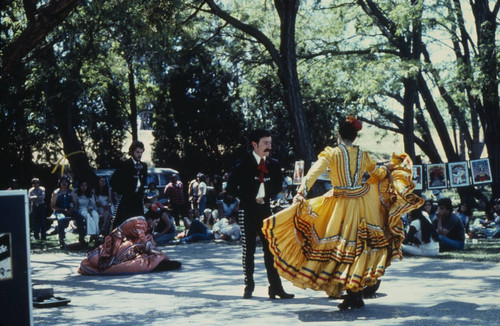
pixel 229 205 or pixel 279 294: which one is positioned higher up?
pixel 229 205

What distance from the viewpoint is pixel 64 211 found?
1530 cm

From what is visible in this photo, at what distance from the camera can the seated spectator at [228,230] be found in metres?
14.5

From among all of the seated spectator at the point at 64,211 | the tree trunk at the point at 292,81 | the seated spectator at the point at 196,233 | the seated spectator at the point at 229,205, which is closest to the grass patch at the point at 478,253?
the tree trunk at the point at 292,81

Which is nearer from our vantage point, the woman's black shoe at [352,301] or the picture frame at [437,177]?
the woman's black shoe at [352,301]

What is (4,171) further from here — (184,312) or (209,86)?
(184,312)

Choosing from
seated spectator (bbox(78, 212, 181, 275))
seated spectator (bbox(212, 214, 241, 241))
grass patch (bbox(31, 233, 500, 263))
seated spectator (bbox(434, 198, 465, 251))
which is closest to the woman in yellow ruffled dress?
seated spectator (bbox(78, 212, 181, 275))

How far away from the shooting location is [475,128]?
28250 millimetres

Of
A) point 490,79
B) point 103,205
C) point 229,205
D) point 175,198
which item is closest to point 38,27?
point 103,205

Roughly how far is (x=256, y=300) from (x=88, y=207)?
8.96 m

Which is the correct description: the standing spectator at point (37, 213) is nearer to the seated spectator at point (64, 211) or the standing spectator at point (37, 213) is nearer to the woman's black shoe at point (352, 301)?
the seated spectator at point (64, 211)

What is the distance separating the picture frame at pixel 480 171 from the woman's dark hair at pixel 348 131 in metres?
10.1

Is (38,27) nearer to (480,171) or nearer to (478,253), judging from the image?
(478,253)

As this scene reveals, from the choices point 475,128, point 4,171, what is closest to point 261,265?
point 475,128

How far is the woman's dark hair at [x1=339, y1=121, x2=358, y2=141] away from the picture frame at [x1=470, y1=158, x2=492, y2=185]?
1007 centimetres
